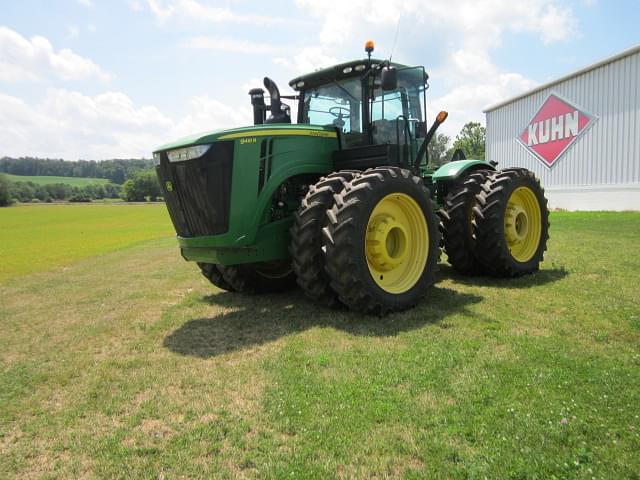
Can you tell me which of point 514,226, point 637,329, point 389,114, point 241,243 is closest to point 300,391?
point 241,243

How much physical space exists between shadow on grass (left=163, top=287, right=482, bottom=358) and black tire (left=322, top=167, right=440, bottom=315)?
18cm

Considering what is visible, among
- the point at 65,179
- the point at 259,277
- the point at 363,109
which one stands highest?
the point at 65,179

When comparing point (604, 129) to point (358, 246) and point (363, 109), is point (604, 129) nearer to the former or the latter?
point (363, 109)

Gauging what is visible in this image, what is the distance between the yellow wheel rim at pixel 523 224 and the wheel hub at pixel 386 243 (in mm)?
2421

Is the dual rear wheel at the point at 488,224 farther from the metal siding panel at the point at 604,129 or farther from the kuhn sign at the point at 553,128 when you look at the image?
the kuhn sign at the point at 553,128

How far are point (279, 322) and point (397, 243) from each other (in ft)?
5.98

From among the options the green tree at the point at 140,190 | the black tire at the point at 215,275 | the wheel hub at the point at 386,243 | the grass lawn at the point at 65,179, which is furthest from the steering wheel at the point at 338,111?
the grass lawn at the point at 65,179

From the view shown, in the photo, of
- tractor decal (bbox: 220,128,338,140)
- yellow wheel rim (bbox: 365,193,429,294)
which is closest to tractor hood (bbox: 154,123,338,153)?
tractor decal (bbox: 220,128,338,140)

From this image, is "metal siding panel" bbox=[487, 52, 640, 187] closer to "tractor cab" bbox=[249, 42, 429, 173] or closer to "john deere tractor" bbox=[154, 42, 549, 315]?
"john deere tractor" bbox=[154, 42, 549, 315]

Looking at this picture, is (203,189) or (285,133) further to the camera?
(285,133)

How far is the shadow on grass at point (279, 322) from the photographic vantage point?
202 inches

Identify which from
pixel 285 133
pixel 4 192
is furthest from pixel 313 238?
pixel 4 192

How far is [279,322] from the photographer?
579 centimetres

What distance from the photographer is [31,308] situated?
7535mm
